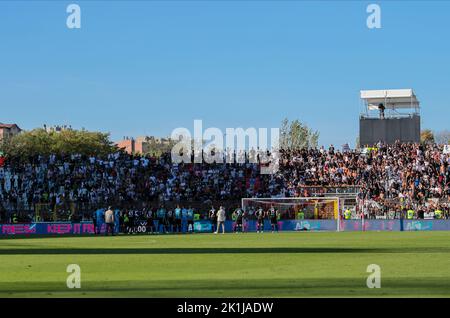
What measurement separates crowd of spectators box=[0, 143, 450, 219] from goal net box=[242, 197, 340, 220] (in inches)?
136

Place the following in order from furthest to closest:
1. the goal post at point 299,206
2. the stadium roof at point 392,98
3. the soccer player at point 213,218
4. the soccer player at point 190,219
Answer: the stadium roof at point 392,98
the goal post at point 299,206
the soccer player at point 190,219
the soccer player at point 213,218

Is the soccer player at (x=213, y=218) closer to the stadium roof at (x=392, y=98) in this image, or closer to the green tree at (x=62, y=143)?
the stadium roof at (x=392, y=98)

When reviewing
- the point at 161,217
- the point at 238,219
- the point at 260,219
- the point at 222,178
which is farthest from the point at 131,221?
the point at 222,178

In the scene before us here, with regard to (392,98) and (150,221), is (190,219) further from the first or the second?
(392,98)

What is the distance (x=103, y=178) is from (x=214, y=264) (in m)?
49.7

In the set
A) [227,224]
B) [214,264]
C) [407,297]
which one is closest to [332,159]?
[227,224]

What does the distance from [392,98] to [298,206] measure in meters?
34.4

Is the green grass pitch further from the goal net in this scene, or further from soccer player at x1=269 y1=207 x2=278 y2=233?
the goal net

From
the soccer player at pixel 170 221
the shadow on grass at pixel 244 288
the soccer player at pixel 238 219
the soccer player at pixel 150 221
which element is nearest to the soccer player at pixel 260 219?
the soccer player at pixel 238 219

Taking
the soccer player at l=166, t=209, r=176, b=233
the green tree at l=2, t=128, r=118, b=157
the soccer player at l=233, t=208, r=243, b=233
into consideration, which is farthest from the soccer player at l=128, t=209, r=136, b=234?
the green tree at l=2, t=128, r=118, b=157

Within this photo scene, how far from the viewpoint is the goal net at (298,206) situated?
63.6m

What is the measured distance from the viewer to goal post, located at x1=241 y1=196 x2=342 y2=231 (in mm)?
63594

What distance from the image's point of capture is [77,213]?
62688 millimetres

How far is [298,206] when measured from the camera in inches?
2527
